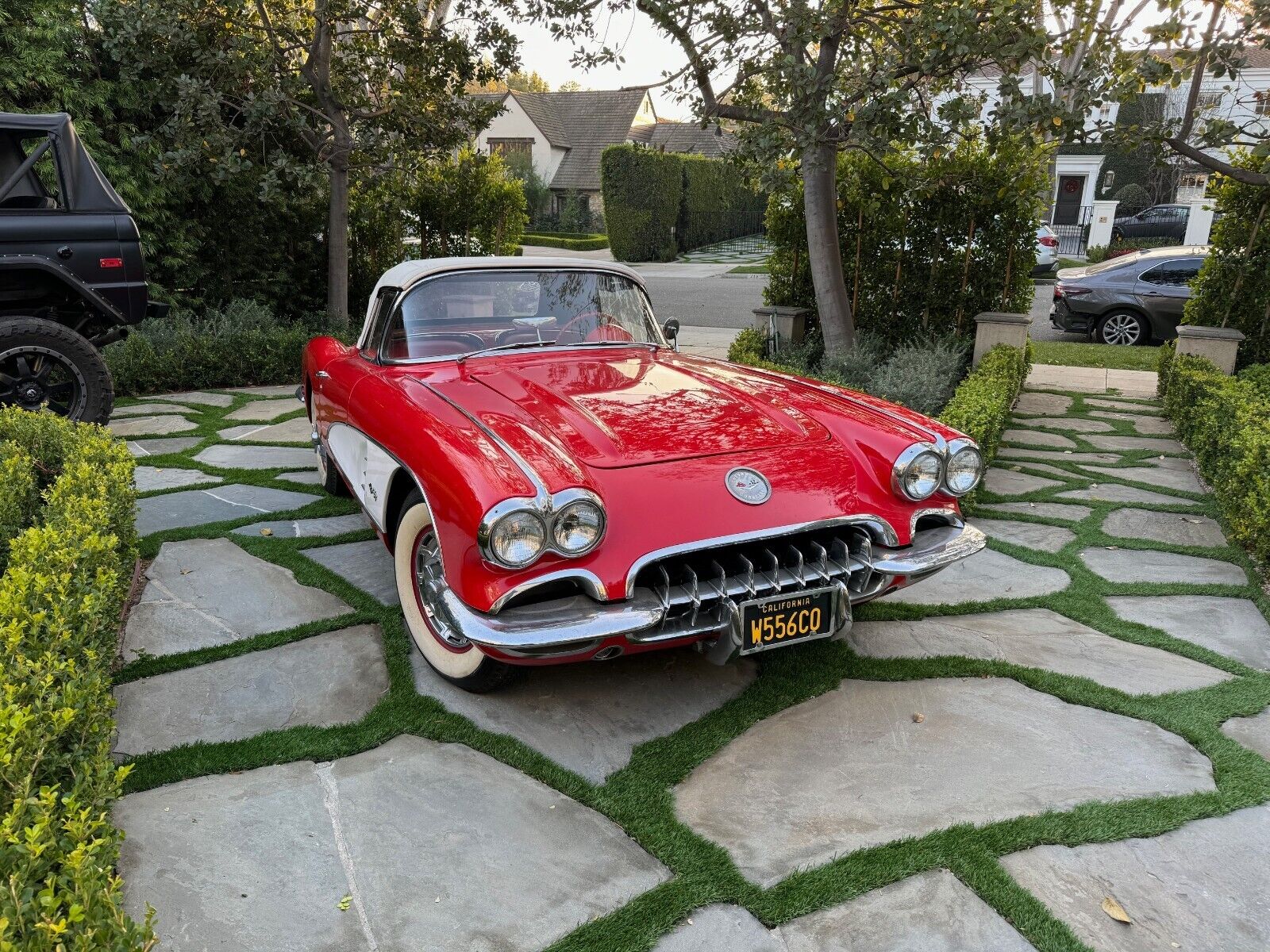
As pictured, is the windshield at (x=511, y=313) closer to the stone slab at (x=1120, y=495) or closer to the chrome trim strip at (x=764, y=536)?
the chrome trim strip at (x=764, y=536)

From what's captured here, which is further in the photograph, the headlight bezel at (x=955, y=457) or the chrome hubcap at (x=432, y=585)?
the headlight bezel at (x=955, y=457)

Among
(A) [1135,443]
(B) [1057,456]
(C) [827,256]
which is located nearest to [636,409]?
(B) [1057,456]

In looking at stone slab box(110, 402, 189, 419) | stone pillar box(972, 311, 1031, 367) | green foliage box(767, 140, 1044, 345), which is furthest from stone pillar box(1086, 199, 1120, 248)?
stone slab box(110, 402, 189, 419)

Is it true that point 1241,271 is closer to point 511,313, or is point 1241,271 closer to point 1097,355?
point 1097,355

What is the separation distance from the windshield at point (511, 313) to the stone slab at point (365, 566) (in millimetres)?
995

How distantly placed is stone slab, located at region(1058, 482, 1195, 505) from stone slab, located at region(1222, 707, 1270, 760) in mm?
2699

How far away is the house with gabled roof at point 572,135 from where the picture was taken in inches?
1645

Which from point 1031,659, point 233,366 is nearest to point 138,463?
point 233,366

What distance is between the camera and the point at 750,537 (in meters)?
2.86

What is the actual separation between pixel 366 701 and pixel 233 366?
644 cm

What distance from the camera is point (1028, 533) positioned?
5.02m

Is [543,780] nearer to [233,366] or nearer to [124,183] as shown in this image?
[233,366]

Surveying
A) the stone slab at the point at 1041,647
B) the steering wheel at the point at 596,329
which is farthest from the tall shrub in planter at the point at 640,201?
the stone slab at the point at 1041,647

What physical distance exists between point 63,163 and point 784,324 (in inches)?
241
